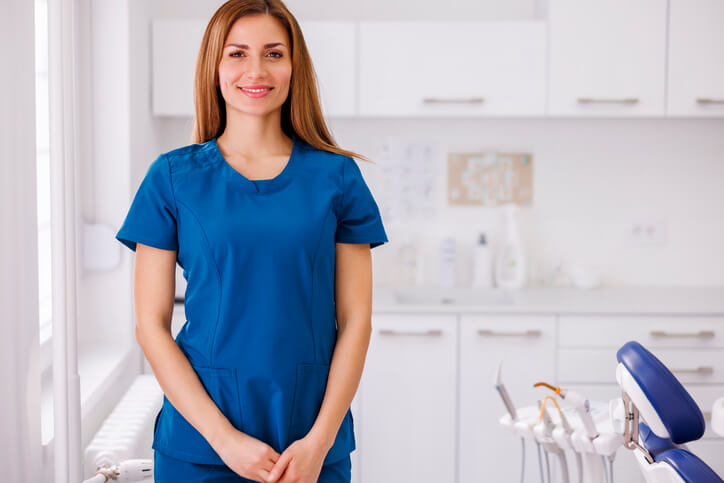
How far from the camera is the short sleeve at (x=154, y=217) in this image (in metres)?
1.20

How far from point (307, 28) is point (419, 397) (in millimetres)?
1444

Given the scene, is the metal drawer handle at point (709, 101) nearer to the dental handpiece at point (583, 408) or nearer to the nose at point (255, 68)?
the dental handpiece at point (583, 408)

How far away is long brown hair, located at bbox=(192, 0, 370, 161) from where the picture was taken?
125cm

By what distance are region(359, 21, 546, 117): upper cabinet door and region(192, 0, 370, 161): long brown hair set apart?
5.10 feet

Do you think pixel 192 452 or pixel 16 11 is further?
pixel 16 11

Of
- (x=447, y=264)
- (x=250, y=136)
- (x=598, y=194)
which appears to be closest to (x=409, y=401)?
(x=447, y=264)

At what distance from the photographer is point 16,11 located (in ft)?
4.65

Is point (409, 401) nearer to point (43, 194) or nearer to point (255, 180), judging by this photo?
point (43, 194)

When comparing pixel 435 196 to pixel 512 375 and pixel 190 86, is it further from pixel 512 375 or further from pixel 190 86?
pixel 190 86

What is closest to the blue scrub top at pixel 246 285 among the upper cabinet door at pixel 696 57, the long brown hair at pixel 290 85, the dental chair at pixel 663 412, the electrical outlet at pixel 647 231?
the long brown hair at pixel 290 85

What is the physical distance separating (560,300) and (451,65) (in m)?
0.99

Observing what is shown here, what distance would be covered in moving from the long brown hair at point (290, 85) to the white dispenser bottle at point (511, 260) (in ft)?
6.13

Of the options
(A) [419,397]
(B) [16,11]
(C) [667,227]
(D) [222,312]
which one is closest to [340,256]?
(D) [222,312]

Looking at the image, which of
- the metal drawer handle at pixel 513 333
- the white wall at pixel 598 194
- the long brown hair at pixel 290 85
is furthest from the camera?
the white wall at pixel 598 194
